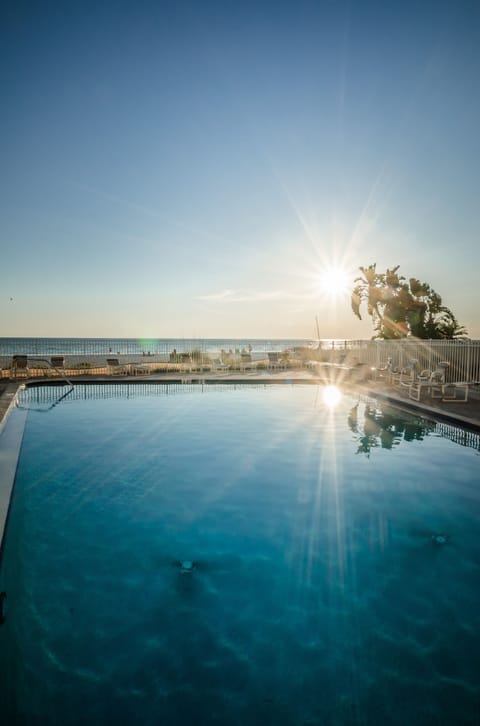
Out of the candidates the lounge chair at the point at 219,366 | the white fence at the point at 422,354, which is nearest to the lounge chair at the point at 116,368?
the lounge chair at the point at 219,366

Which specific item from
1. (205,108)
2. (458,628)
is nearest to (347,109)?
(205,108)

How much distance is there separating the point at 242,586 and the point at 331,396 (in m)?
8.88

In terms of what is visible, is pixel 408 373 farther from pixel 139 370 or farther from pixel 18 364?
pixel 18 364

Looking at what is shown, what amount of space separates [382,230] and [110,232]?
10.8 meters

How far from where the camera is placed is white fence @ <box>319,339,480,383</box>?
1092 centimetres

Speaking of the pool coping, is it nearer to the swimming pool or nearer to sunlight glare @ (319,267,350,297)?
the swimming pool

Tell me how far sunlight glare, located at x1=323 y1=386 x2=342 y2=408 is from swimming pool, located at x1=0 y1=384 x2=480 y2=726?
13.0 ft

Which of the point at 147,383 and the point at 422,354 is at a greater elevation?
the point at 422,354

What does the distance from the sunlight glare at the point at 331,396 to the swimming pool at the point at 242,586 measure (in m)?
3.96

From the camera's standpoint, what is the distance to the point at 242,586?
308 cm

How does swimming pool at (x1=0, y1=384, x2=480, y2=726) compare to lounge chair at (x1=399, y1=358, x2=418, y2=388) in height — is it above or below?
below

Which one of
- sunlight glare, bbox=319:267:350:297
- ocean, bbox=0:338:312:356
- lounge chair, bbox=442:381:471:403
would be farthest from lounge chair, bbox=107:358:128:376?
sunlight glare, bbox=319:267:350:297

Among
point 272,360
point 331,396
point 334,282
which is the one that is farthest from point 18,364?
point 334,282

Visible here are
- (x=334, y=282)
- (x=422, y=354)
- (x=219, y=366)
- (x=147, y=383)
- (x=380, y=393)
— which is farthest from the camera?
(x=334, y=282)
